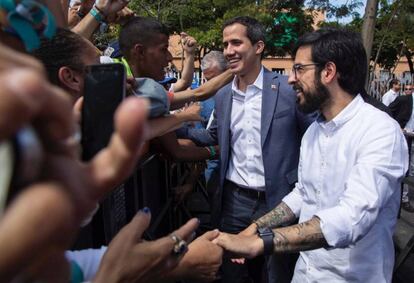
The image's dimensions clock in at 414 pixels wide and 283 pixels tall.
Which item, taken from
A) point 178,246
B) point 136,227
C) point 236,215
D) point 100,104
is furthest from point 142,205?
point 100,104

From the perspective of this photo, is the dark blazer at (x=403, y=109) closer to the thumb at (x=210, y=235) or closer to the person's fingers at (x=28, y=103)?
the thumb at (x=210, y=235)

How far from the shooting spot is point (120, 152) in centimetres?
52

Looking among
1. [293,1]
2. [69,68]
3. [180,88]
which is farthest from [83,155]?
[293,1]

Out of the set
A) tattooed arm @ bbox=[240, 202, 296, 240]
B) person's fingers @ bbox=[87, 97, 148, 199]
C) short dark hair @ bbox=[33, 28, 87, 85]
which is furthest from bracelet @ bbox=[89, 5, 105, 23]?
person's fingers @ bbox=[87, 97, 148, 199]

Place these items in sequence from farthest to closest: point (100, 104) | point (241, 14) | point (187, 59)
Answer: point (241, 14), point (187, 59), point (100, 104)

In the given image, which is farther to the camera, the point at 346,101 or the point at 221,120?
the point at 221,120

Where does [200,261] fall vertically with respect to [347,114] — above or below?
below

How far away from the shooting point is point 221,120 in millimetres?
3252

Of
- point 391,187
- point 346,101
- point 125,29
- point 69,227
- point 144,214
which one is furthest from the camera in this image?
point 125,29

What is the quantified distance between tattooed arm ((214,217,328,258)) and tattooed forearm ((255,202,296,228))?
394mm

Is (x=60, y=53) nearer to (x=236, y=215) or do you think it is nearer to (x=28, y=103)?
(x=28, y=103)

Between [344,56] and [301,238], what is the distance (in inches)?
39.0

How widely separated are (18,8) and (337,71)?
1.85 metres

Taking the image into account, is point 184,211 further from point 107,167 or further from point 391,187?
point 107,167
